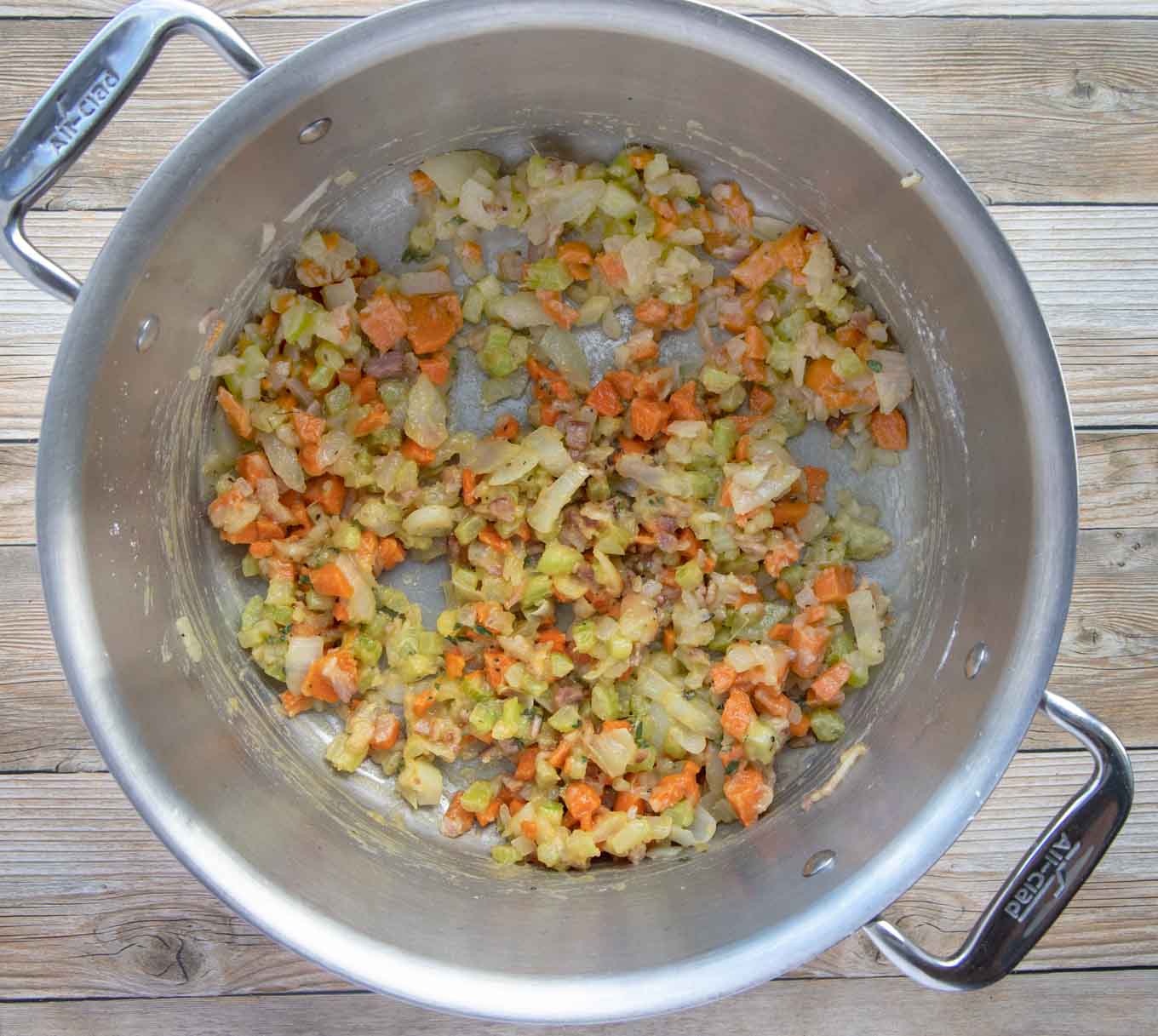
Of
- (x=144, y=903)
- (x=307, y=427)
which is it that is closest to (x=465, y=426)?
(x=307, y=427)

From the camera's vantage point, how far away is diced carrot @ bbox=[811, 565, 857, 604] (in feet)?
6.11

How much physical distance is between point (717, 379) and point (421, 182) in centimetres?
65

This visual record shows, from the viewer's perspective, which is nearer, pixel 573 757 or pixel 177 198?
pixel 177 198

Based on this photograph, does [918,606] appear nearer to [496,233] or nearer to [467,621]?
[467,621]

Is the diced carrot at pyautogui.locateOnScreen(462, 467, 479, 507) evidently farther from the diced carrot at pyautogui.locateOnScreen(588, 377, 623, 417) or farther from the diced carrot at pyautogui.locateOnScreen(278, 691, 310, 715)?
the diced carrot at pyautogui.locateOnScreen(278, 691, 310, 715)

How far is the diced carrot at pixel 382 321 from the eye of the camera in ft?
6.07

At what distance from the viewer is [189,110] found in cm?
196

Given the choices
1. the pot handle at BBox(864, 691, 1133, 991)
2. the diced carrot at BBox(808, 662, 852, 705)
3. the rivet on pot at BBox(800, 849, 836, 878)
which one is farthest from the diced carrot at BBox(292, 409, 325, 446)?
the pot handle at BBox(864, 691, 1133, 991)

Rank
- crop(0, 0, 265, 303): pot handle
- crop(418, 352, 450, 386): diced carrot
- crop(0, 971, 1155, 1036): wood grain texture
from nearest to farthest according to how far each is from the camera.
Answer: crop(0, 0, 265, 303): pot handle, crop(418, 352, 450, 386): diced carrot, crop(0, 971, 1155, 1036): wood grain texture

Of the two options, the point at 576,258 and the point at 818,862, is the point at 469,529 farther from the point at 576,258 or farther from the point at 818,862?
the point at 818,862

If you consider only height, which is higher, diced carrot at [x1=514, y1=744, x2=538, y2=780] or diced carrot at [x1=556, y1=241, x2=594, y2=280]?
diced carrot at [x1=556, y1=241, x2=594, y2=280]

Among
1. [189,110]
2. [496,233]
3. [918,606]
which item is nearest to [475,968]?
[918,606]

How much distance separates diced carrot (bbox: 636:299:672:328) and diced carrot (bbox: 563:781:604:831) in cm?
87

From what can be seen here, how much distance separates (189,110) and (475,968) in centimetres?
164
